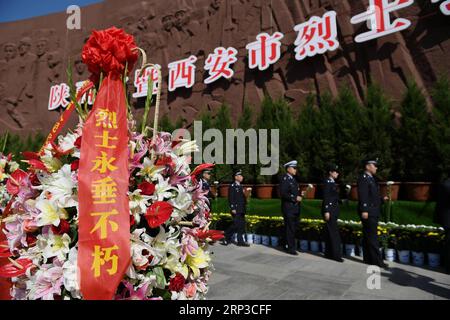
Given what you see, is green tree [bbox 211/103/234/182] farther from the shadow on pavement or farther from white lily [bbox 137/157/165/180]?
white lily [bbox 137/157/165/180]

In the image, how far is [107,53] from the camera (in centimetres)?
125

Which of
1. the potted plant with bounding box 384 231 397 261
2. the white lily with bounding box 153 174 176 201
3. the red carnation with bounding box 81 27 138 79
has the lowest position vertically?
the potted plant with bounding box 384 231 397 261

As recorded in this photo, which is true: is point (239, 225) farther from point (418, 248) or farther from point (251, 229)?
point (418, 248)

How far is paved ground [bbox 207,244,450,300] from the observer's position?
354cm

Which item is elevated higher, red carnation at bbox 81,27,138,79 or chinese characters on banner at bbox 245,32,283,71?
chinese characters on banner at bbox 245,32,283,71

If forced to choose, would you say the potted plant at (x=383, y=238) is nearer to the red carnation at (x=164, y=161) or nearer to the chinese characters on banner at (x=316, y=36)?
the red carnation at (x=164, y=161)

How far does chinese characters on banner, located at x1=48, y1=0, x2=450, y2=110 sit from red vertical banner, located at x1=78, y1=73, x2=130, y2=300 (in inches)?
172

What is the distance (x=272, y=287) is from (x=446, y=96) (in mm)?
5049

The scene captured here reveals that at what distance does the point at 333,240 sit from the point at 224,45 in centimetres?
825

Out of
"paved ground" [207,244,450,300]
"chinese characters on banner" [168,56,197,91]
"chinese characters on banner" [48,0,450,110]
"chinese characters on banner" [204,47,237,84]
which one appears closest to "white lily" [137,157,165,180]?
"paved ground" [207,244,450,300]

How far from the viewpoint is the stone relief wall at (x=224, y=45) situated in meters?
7.54

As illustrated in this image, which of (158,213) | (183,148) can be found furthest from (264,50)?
(158,213)

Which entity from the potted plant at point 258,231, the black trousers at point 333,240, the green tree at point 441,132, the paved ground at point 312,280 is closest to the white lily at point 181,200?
the paved ground at point 312,280

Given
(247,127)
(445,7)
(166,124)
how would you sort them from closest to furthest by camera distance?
(445,7) < (247,127) < (166,124)
